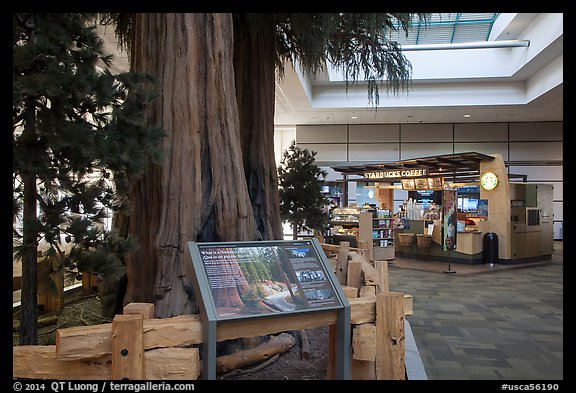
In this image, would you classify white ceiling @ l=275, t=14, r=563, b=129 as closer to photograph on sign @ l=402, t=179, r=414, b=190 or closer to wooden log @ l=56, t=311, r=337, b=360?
photograph on sign @ l=402, t=179, r=414, b=190

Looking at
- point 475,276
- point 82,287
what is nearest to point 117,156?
point 82,287

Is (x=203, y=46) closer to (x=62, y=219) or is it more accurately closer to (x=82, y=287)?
(x=62, y=219)

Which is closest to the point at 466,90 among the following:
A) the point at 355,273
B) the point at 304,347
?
the point at 355,273

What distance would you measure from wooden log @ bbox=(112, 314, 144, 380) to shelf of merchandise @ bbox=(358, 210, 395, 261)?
8305 millimetres

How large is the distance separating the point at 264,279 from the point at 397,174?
9.39 metres

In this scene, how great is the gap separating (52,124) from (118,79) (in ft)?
1.33

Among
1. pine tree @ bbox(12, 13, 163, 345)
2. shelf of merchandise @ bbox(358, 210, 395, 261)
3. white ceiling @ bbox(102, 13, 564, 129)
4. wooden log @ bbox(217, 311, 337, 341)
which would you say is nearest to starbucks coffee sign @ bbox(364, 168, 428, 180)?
shelf of merchandise @ bbox(358, 210, 395, 261)

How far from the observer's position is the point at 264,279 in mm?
2010

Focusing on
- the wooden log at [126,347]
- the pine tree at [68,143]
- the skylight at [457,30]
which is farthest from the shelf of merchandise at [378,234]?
the wooden log at [126,347]

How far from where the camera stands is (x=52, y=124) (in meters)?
1.88

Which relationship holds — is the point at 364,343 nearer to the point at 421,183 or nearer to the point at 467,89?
the point at 421,183

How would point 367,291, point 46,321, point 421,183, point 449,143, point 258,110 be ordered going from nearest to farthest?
point 367,291 → point 46,321 → point 258,110 → point 421,183 → point 449,143
